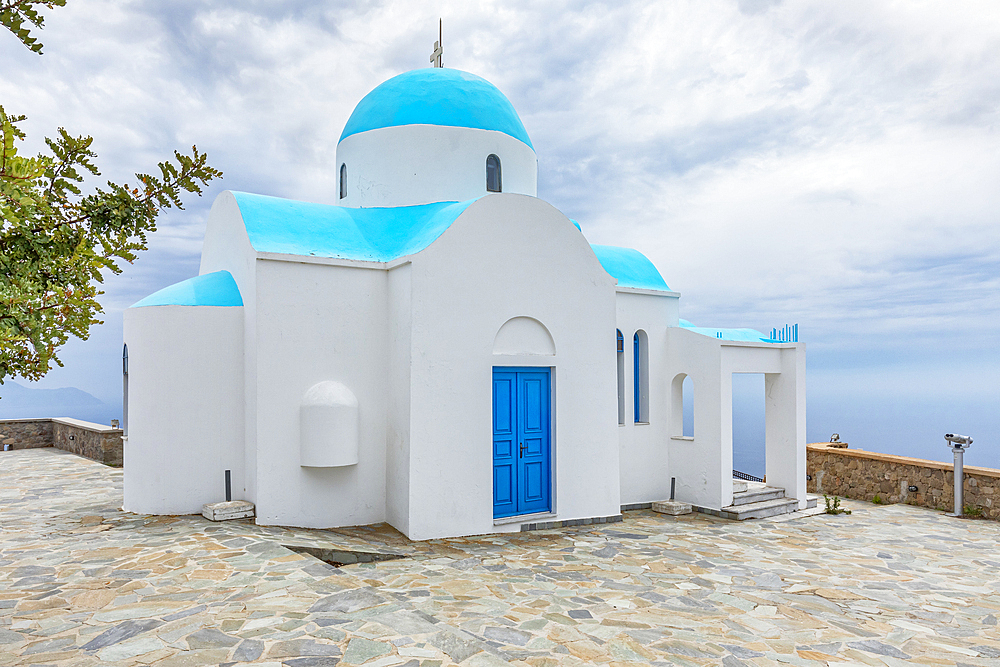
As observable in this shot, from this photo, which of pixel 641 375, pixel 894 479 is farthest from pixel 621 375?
pixel 894 479

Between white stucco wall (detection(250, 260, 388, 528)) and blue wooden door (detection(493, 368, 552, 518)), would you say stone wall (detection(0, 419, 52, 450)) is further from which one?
blue wooden door (detection(493, 368, 552, 518))

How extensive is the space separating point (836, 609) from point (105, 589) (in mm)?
7380

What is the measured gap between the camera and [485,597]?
6.57 metres

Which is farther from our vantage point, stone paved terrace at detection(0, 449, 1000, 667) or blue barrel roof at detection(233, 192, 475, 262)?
blue barrel roof at detection(233, 192, 475, 262)

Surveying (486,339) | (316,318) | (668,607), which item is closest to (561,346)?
(486,339)

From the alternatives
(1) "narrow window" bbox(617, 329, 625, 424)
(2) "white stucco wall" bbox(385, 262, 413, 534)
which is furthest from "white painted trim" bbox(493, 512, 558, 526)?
(1) "narrow window" bbox(617, 329, 625, 424)

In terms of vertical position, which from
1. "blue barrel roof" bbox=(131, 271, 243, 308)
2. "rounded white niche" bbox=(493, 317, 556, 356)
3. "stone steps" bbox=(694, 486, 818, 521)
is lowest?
"stone steps" bbox=(694, 486, 818, 521)

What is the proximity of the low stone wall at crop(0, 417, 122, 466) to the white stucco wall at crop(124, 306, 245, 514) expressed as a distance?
7.30 meters

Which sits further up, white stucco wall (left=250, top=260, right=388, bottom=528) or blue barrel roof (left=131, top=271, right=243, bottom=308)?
blue barrel roof (left=131, top=271, right=243, bottom=308)

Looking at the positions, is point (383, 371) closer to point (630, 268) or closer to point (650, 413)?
Answer: point (650, 413)

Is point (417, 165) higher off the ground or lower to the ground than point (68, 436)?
higher

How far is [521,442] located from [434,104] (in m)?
6.47

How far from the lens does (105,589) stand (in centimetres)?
610

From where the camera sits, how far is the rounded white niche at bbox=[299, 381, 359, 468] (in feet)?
29.4
